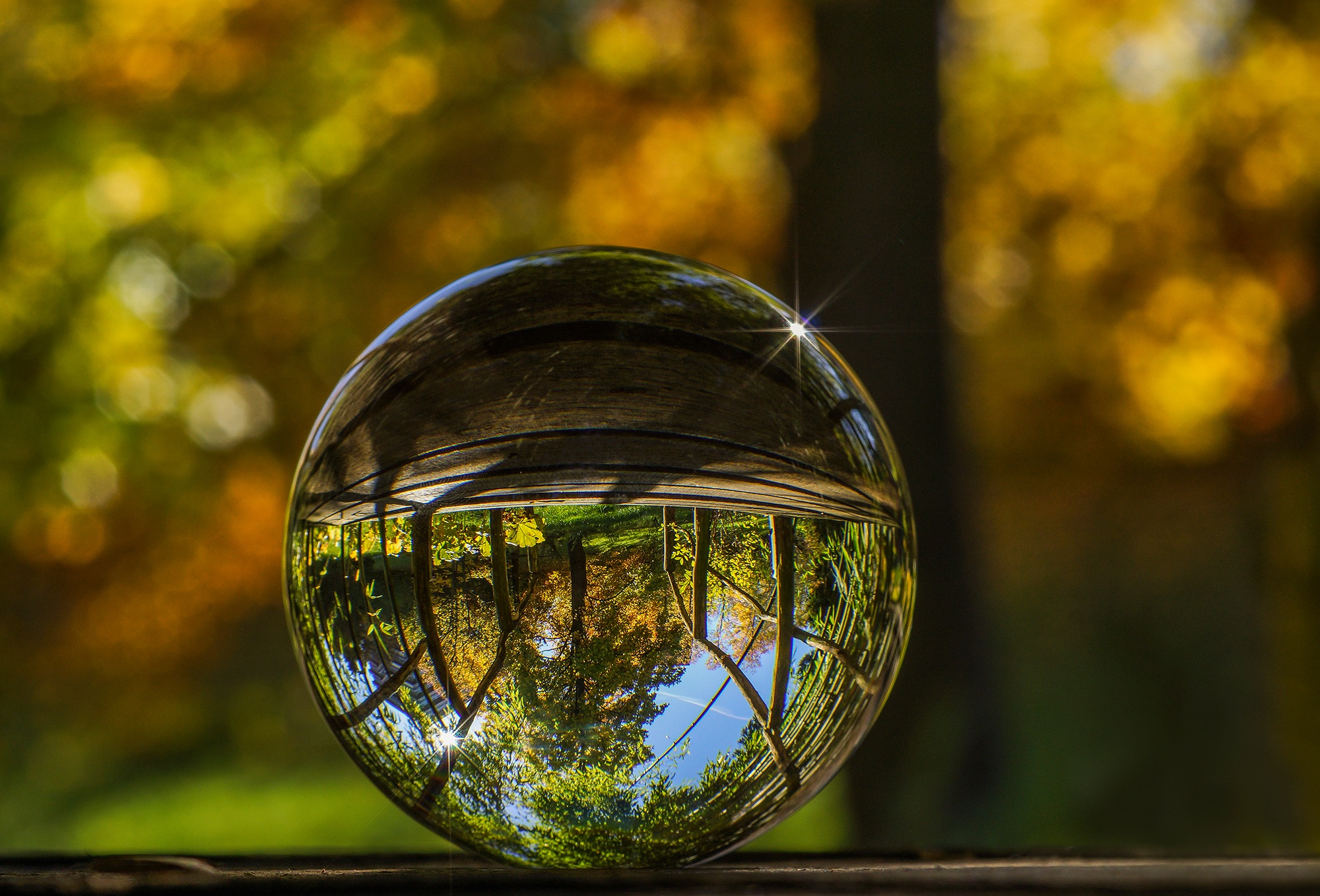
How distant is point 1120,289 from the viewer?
33.6ft

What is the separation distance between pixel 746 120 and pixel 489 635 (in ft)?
24.2

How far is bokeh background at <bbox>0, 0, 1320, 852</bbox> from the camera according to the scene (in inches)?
235

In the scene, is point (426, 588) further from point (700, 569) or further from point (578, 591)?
point (700, 569)

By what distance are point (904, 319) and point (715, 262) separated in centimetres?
324

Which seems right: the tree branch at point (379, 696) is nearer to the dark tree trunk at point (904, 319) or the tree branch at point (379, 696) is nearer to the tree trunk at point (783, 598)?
the tree trunk at point (783, 598)

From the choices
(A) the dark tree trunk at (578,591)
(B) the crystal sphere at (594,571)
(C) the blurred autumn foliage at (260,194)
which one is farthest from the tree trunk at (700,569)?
(C) the blurred autumn foliage at (260,194)

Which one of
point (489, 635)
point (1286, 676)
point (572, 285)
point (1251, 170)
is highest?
point (1251, 170)

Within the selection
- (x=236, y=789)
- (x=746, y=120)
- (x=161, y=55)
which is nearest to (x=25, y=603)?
(x=236, y=789)

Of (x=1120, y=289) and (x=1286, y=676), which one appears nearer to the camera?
(x=1286, y=676)

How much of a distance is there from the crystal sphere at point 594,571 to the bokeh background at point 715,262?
Answer: 4.30 m

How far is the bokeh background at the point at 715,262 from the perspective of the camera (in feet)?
19.6

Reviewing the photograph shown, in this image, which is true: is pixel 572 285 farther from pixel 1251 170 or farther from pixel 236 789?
pixel 236 789

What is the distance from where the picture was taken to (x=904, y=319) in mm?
5836

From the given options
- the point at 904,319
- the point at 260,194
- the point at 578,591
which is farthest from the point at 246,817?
the point at 578,591
